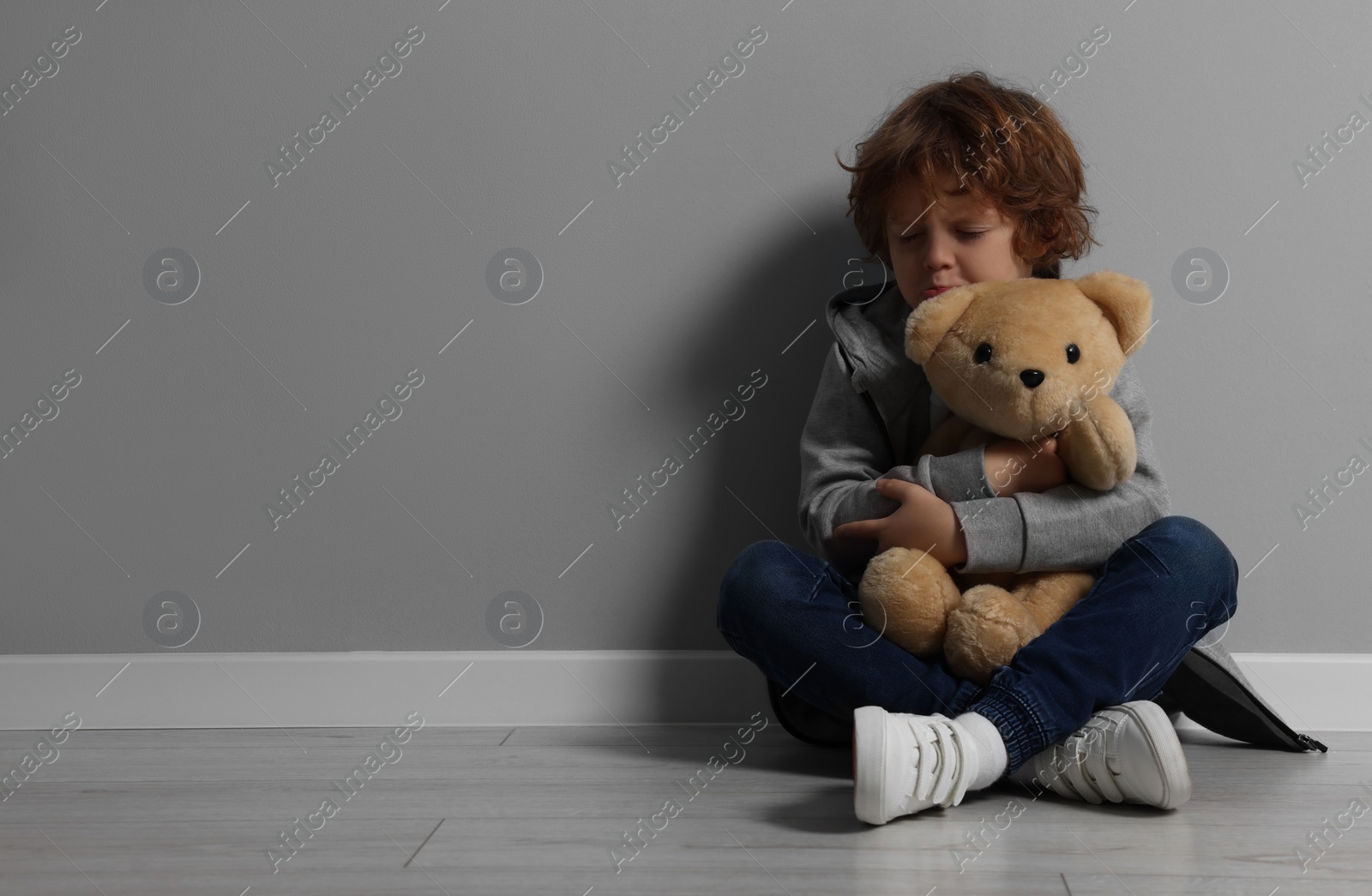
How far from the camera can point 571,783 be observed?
3.38ft

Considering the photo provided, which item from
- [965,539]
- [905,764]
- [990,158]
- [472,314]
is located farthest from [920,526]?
[472,314]

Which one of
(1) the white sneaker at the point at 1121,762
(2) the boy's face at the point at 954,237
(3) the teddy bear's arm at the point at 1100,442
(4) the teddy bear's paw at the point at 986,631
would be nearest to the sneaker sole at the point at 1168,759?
(1) the white sneaker at the point at 1121,762

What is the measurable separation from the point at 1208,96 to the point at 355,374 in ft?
3.53

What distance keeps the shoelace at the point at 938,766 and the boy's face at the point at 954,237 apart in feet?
1.50

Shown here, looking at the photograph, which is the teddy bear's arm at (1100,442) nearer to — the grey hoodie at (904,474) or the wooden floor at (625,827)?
the grey hoodie at (904,474)

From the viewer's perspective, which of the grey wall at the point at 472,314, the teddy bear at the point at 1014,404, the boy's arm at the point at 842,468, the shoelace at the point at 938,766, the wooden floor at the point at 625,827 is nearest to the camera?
the wooden floor at the point at 625,827

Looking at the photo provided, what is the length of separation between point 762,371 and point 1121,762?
61cm

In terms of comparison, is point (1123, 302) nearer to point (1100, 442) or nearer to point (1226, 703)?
point (1100, 442)

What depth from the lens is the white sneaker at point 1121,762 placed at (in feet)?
2.90

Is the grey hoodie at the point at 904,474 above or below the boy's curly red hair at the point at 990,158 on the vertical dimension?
below

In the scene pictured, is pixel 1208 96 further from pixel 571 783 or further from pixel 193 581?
pixel 193 581

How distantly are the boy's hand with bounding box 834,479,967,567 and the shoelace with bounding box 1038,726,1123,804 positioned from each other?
0.19 metres

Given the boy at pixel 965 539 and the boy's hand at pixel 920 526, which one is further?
the boy's hand at pixel 920 526

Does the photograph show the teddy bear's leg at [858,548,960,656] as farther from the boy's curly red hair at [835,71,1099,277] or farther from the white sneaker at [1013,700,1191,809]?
the boy's curly red hair at [835,71,1099,277]
